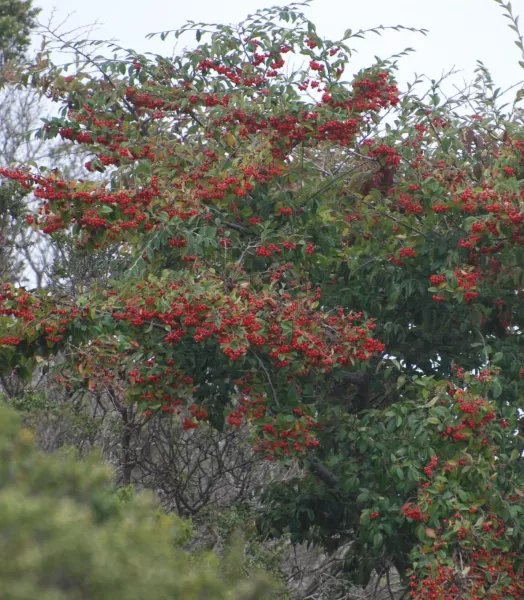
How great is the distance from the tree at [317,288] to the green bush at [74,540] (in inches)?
113

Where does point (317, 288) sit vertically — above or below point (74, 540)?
above

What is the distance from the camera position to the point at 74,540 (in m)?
2.15

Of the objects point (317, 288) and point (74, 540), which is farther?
point (317, 288)

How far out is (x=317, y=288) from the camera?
709 cm

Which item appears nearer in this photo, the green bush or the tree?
the green bush

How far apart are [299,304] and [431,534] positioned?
1.58 meters

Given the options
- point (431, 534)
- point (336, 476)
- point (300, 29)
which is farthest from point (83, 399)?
Result: point (431, 534)

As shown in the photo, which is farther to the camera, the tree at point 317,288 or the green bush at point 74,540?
the tree at point 317,288

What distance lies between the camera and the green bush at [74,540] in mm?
2139

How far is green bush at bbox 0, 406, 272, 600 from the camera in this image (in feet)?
7.02

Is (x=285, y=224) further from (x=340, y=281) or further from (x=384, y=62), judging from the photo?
(x=384, y=62)

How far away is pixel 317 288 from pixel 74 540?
5.04m

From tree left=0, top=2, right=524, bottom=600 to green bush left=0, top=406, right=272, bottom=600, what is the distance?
9.39 feet

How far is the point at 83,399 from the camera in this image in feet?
32.5
